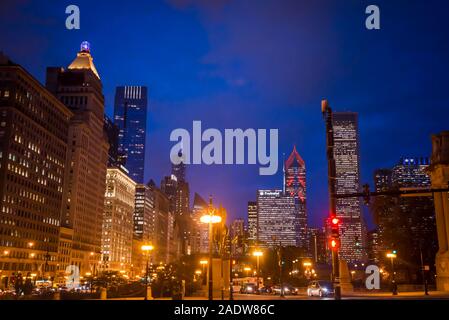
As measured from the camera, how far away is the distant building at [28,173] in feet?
377

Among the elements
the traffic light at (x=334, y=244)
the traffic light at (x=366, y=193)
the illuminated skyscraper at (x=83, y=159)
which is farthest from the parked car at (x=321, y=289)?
the illuminated skyscraper at (x=83, y=159)

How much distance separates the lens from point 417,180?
16925cm

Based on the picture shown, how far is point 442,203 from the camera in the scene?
51.3 metres

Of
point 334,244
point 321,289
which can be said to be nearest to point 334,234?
point 334,244

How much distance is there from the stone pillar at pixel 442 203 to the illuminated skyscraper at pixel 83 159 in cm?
13578

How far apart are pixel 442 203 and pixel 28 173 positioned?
363 ft

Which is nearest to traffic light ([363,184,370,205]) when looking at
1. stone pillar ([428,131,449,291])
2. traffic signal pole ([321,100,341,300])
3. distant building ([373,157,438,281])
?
traffic signal pole ([321,100,341,300])

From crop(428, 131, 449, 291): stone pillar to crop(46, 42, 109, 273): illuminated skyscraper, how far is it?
135785mm

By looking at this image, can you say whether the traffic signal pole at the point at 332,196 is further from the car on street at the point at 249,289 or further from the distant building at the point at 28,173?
the distant building at the point at 28,173

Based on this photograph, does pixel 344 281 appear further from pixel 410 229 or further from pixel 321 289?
pixel 410 229
